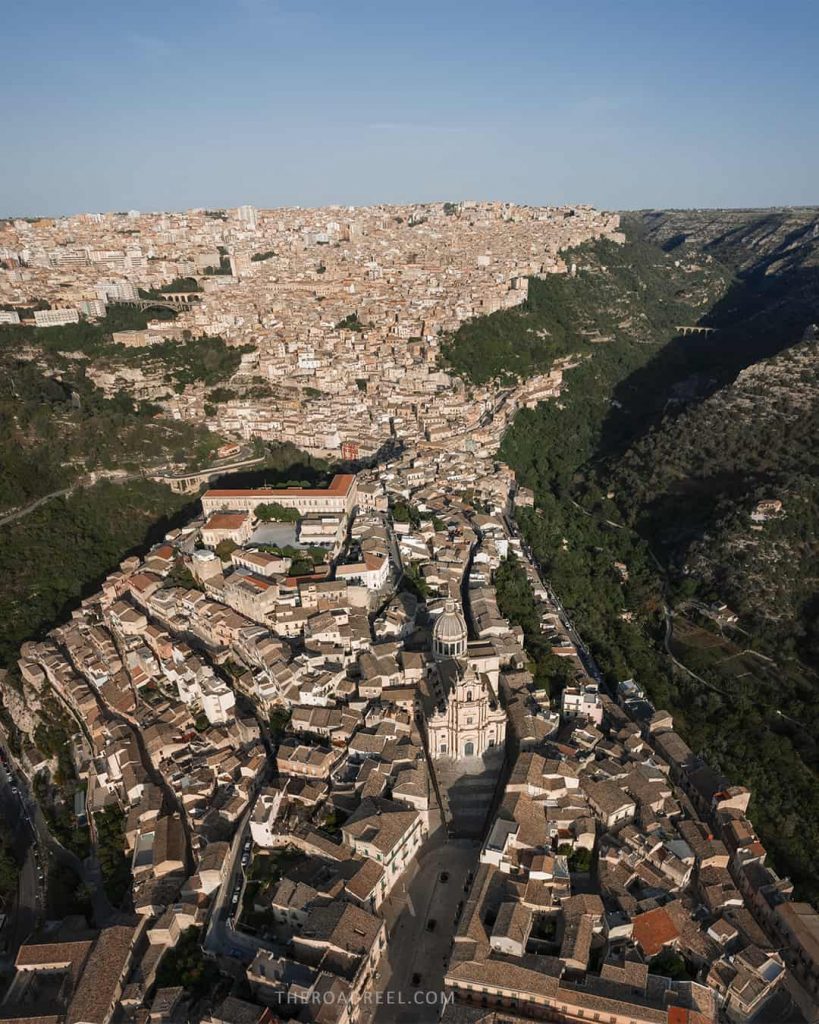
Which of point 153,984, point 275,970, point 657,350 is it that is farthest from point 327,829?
point 657,350

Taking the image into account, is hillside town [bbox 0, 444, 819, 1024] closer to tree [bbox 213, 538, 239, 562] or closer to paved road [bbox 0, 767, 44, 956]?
paved road [bbox 0, 767, 44, 956]

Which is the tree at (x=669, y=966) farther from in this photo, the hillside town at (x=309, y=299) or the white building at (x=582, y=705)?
the hillside town at (x=309, y=299)

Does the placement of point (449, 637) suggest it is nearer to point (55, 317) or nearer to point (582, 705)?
point (582, 705)

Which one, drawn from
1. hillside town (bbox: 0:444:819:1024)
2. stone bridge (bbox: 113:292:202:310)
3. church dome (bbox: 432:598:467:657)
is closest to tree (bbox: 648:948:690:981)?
hillside town (bbox: 0:444:819:1024)

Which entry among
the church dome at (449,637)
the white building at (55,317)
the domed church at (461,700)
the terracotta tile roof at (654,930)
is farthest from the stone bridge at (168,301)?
the terracotta tile roof at (654,930)

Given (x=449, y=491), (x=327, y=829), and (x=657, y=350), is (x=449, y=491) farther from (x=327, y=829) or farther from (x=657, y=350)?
(x=657, y=350)

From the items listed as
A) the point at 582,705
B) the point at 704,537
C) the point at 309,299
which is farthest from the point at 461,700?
the point at 309,299
